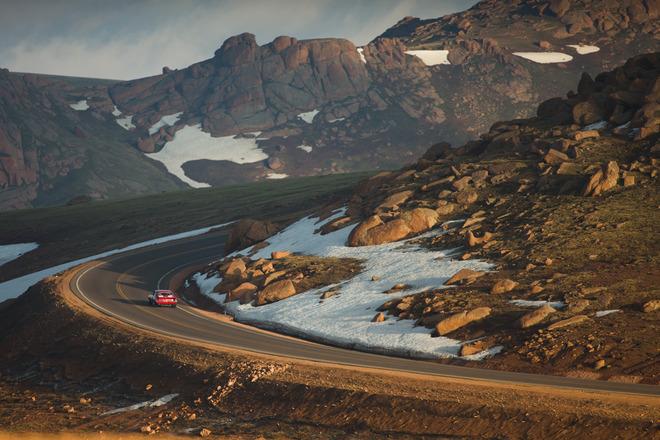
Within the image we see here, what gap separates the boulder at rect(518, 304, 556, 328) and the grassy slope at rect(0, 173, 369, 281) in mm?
50831

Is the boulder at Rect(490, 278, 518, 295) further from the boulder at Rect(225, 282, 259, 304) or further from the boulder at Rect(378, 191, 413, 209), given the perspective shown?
the boulder at Rect(378, 191, 413, 209)

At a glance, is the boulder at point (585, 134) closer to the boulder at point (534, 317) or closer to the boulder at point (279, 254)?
→ the boulder at point (279, 254)

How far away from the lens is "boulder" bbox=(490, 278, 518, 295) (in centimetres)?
3925

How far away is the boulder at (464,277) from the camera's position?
4206cm

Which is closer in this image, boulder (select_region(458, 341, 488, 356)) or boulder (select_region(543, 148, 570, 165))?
boulder (select_region(458, 341, 488, 356))

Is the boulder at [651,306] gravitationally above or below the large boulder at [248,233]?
below

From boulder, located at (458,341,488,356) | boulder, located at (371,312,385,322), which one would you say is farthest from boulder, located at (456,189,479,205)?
boulder, located at (458,341,488,356)

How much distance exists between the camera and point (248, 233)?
7331 centimetres

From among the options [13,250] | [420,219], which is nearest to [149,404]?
[420,219]

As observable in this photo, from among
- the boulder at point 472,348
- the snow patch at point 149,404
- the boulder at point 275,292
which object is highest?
the boulder at point 275,292

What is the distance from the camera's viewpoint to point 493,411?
23.8 meters

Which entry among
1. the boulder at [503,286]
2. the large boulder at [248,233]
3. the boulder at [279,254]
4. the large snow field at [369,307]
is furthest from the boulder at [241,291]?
the large boulder at [248,233]

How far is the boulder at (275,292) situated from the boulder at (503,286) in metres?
15.3

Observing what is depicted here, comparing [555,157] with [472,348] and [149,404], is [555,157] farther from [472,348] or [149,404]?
[149,404]
